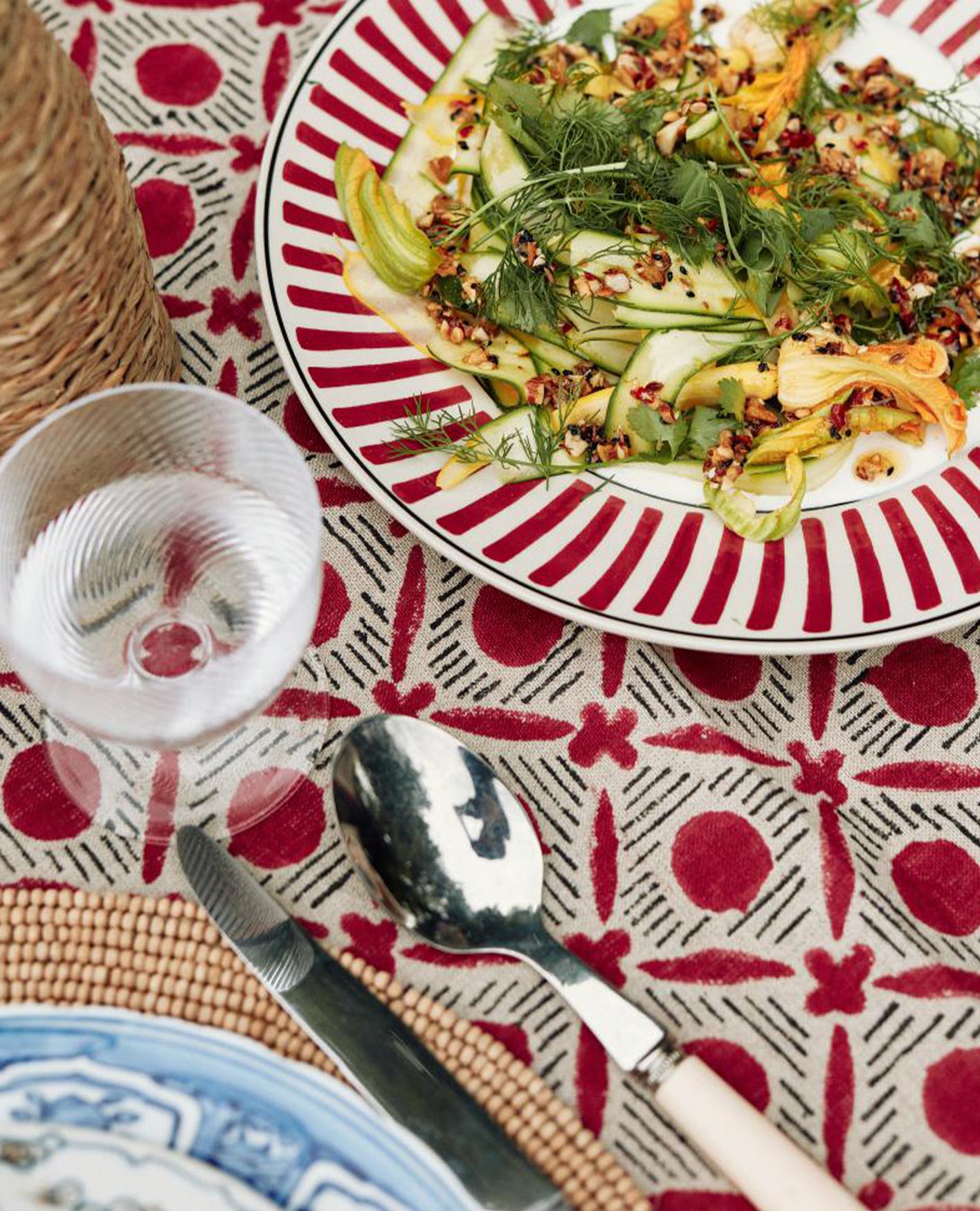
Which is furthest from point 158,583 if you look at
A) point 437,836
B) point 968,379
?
point 968,379

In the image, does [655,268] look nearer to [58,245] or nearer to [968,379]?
[968,379]

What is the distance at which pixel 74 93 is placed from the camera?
25.8 inches

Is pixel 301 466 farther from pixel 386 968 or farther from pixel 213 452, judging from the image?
pixel 386 968

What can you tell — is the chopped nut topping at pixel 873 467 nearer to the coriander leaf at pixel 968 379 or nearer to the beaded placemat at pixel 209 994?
the coriander leaf at pixel 968 379

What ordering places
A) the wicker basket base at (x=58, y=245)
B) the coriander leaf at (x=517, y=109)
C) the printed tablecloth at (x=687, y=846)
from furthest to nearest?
the coriander leaf at (x=517, y=109)
the printed tablecloth at (x=687, y=846)
the wicker basket base at (x=58, y=245)

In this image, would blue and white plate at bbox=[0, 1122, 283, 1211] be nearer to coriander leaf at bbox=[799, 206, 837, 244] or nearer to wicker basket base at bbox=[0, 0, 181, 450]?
wicker basket base at bbox=[0, 0, 181, 450]

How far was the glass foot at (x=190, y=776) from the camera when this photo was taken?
77cm

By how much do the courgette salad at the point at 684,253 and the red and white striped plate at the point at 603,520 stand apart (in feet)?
0.06

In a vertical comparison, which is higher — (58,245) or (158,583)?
(58,245)

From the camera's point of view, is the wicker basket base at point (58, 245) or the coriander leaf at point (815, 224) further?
the coriander leaf at point (815, 224)

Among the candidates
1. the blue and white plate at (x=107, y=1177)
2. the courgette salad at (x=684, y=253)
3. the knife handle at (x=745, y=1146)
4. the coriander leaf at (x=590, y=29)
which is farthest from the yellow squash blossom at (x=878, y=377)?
the blue and white plate at (x=107, y=1177)

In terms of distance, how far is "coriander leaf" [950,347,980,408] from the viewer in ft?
2.90

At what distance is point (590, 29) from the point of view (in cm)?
101

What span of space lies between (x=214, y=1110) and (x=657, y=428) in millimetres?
488
